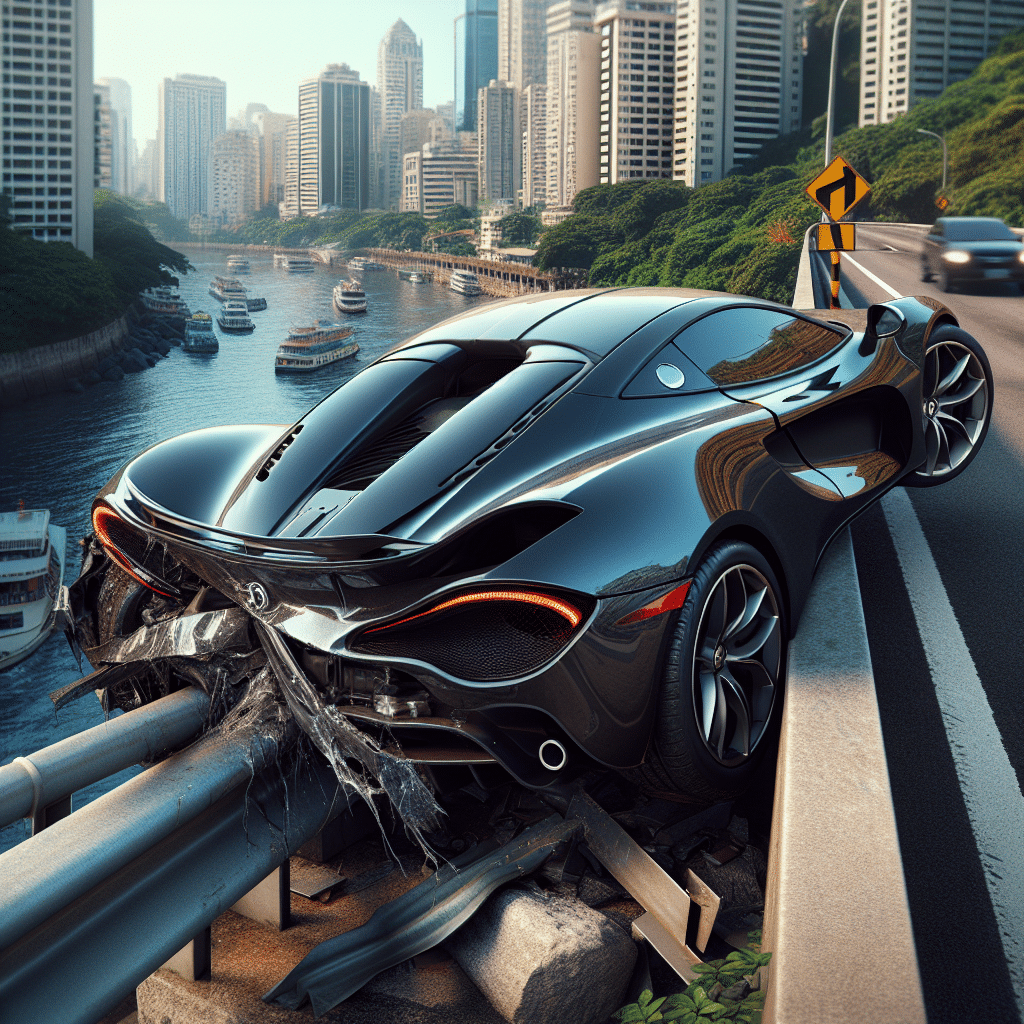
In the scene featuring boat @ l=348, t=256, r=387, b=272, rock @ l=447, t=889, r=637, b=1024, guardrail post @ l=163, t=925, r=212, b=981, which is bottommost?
guardrail post @ l=163, t=925, r=212, b=981

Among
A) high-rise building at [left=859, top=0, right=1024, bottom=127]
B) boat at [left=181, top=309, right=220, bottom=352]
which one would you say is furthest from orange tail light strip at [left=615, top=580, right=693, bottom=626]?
high-rise building at [left=859, top=0, right=1024, bottom=127]

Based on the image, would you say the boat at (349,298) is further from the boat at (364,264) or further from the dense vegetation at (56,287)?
the dense vegetation at (56,287)

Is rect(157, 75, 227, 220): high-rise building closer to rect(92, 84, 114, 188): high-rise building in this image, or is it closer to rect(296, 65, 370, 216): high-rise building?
rect(92, 84, 114, 188): high-rise building

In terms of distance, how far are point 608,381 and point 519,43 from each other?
700 feet

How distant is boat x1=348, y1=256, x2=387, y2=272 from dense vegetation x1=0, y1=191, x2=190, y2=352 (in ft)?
68.8

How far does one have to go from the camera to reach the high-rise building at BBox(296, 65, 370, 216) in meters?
109

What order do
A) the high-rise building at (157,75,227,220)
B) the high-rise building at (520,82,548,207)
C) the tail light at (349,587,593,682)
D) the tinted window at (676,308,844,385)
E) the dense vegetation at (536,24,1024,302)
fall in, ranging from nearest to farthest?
the tail light at (349,587,593,682) < the tinted window at (676,308,844,385) < the dense vegetation at (536,24,1024,302) < the high-rise building at (520,82,548,207) < the high-rise building at (157,75,227,220)

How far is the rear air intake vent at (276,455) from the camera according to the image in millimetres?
2979

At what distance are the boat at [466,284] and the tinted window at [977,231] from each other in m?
44.1

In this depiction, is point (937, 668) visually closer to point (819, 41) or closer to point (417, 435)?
point (417, 435)

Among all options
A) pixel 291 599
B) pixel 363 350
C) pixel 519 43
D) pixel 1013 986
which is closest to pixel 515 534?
pixel 291 599

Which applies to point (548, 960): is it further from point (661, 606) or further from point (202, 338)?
point (202, 338)

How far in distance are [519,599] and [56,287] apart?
276 feet

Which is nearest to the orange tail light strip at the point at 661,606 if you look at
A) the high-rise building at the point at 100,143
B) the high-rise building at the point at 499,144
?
the high-rise building at the point at 499,144
